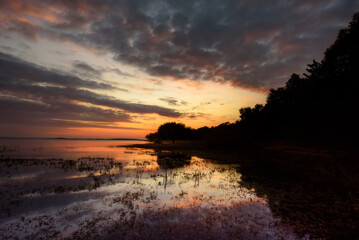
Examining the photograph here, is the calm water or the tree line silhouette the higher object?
the tree line silhouette

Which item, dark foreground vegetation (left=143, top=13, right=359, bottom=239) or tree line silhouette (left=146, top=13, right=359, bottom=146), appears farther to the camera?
tree line silhouette (left=146, top=13, right=359, bottom=146)

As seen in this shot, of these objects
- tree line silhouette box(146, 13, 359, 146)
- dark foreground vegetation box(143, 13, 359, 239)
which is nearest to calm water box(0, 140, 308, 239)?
dark foreground vegetation box(143, 13, 359, 239)

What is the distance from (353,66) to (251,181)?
37.1 metres

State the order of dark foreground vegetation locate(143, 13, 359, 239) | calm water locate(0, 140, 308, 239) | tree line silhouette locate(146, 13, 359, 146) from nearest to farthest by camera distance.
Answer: calm water locate(0, 140, 308, 239)
dark foreground vegetation locate(143, 13, 359, 239)
tree line silhouette locate(146, 13, 359, 146)

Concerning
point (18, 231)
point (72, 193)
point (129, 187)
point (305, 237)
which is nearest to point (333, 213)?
point (305, 237)

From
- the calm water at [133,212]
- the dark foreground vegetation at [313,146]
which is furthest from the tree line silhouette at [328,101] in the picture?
the calm water at [133,212]

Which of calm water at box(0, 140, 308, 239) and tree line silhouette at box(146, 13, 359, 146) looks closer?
calm water at box(0, 140, 308, 239)

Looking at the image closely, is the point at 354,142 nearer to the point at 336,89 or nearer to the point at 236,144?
the point at 336,89

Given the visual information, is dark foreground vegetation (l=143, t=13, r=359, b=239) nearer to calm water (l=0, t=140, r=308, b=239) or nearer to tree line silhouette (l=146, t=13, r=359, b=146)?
tree line silhouette (l=146, t=13, r=359, b=146)

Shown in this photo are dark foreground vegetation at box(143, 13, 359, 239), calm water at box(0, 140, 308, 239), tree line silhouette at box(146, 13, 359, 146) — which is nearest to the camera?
calm water at box(0, 140, 308, 239)

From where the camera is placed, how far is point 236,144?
70625 mm

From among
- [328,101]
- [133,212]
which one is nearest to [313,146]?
[328,101]

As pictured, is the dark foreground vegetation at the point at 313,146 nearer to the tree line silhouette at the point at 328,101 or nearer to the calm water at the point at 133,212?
the tree line silhouette at the point at 328,101

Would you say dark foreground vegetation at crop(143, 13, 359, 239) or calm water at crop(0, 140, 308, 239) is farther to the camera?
dark foreground vegetation at crop(143, 13, 359, 239)
